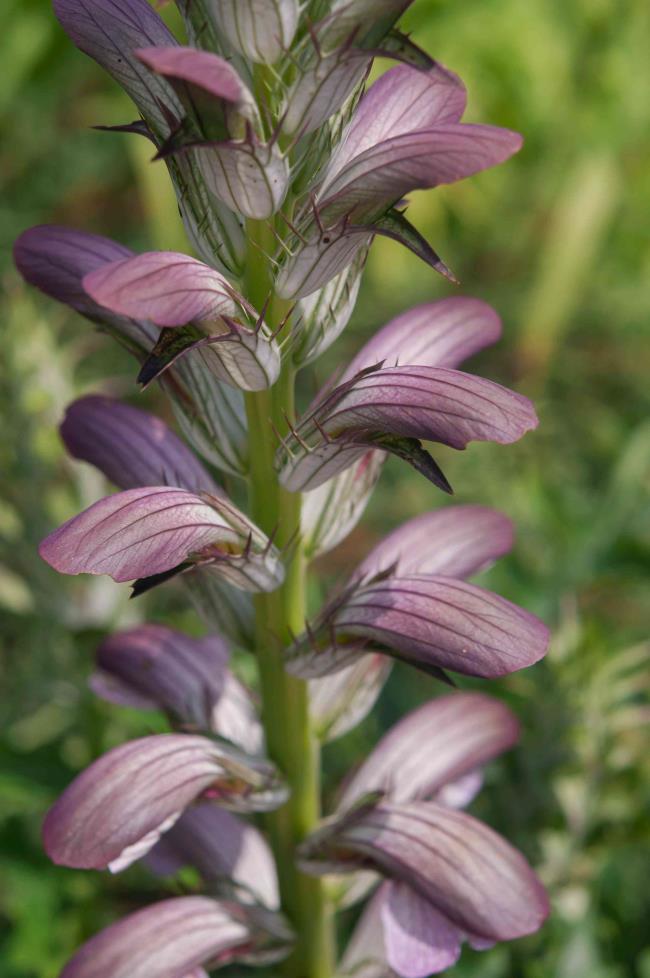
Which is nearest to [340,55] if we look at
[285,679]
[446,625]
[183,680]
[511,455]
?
[446,625]

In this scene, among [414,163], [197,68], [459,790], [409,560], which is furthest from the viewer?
[459,790]

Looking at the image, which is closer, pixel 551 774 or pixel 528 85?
pixel 551 774

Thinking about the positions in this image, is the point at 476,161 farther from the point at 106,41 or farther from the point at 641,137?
the point at 641,137

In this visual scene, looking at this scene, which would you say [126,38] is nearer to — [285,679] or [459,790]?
[285,679]

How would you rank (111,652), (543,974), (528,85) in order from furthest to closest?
(528,85) → (543,974) → (111,652)

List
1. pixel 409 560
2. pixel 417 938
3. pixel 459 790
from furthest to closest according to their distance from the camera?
pixel 459 790 → pixel 409 560 → pixel 417 938

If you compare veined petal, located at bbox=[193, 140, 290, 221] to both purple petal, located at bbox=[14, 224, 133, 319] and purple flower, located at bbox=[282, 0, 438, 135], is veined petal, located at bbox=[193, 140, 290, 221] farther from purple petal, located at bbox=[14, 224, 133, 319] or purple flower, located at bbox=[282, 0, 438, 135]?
purple petal, located at bbox=[14, 224, 133, 319]

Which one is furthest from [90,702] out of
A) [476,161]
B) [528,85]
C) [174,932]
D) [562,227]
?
[562,227]

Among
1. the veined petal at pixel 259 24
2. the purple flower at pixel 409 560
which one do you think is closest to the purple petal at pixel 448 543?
the purple flower at pixel 409 560
